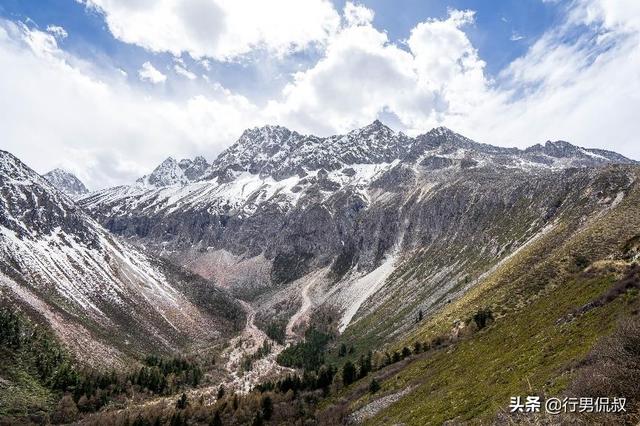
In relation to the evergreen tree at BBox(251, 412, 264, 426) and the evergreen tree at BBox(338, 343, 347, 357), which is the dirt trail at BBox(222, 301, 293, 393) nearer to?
the evergreen tree at BBox(338, 343, 347, 357)

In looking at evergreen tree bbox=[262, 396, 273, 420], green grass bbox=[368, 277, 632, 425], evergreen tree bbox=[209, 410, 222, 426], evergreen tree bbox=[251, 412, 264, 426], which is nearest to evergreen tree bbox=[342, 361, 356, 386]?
evergreen tree bbox=[262, 396, 273, 420]

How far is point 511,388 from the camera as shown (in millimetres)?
40562

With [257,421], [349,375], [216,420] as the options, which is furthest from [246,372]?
[257,421]

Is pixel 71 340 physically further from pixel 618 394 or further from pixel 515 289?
pixel 618 394

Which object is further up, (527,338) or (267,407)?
(527,338)

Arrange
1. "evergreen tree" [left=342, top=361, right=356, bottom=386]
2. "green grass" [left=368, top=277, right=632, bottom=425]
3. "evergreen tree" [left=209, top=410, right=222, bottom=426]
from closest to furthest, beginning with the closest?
"green grass" [left=368, top=277, right=632, bottom=425], "evergreen tree" [left=209, top=410, right=222, bottom=426], "evergreen tree" [left=342, top=361, right=356, bottom=386]

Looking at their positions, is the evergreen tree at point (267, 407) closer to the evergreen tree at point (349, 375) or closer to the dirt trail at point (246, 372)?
the evergreen tree at point (349, 375)

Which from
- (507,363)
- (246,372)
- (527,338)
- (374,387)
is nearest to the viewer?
(507,363)

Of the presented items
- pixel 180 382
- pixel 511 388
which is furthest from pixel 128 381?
pixel 511 388

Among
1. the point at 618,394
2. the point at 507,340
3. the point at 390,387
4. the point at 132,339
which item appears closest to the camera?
the point at 618,394

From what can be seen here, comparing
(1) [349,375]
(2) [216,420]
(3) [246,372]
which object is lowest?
(2) [216,420]

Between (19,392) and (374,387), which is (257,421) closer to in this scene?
(374,387)

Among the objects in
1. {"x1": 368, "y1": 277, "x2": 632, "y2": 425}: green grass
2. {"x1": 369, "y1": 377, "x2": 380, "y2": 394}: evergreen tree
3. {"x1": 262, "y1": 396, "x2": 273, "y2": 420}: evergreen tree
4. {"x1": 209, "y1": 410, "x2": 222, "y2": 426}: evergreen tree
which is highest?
{"x1": 368, "y1": 277, "x2": 632, "y2": 425}: green grass

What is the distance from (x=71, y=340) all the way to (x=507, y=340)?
437ft
